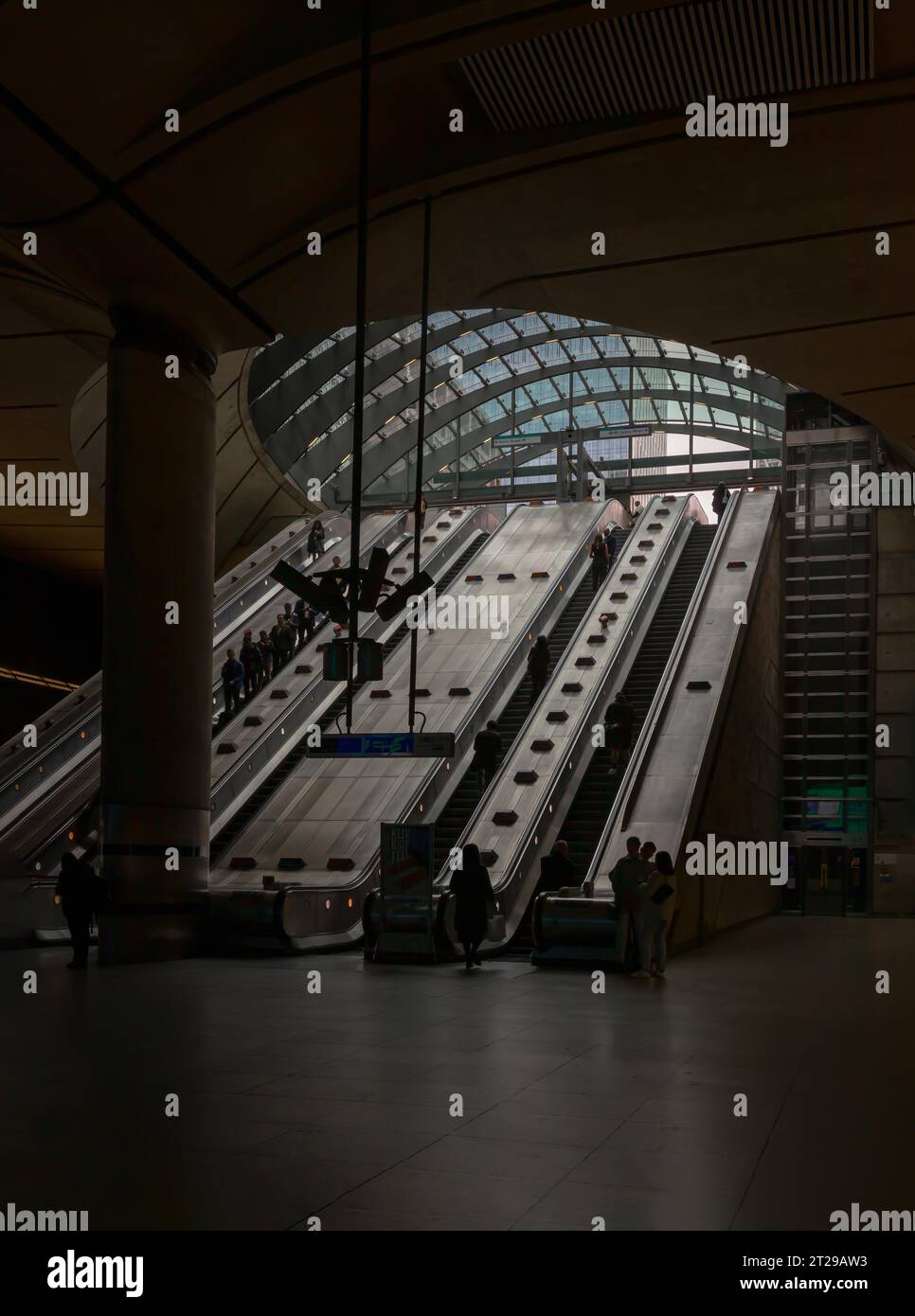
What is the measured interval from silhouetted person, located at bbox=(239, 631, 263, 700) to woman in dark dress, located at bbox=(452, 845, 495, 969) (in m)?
11.2

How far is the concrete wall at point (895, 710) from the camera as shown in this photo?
2573 cm

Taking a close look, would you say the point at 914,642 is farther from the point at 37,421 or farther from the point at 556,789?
the point at 37,421

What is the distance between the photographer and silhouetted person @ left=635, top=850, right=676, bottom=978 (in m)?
12.6

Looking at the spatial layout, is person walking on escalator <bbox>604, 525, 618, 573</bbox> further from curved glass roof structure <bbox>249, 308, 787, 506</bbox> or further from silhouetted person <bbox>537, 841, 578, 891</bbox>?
silhouetted person <bbox>537, 841, 578, 891</bbox>

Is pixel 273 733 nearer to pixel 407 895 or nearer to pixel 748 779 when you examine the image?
pixel 407 895

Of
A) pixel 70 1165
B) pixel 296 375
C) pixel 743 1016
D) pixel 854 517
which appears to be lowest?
pixel 743 1016

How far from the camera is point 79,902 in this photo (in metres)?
12.6

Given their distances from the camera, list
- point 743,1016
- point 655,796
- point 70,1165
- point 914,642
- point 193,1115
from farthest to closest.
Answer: point 914,642, point 655,796, point 743,1016, point 193,1115, point 70,1165

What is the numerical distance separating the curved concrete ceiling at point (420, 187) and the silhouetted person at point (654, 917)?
6.07m

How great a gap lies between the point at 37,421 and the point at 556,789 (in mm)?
9148

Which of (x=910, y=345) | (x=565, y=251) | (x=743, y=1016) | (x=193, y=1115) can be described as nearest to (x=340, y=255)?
(x=565, y=251)

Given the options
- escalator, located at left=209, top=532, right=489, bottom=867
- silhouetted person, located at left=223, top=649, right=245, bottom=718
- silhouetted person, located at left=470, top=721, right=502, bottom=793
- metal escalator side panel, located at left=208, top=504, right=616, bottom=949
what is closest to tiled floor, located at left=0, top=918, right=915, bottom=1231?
metal escalator side panel, located at left=208, top=504, right=616, bottom=949

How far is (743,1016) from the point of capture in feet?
31.3

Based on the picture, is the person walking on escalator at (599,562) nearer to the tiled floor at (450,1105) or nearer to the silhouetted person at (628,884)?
the silhouetted person at (628,884)
